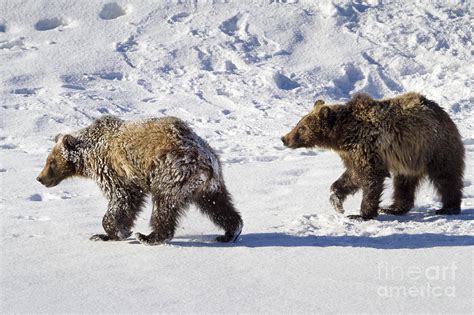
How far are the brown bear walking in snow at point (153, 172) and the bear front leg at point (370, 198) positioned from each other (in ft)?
5.15

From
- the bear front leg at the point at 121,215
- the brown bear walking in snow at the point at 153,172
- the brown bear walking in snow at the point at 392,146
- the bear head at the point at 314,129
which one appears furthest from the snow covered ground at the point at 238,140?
the bear head at the point at 314,129

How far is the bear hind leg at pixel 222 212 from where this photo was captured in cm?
626

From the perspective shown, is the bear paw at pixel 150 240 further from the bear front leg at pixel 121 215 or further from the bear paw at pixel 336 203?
the bear paw at pixel 336 203

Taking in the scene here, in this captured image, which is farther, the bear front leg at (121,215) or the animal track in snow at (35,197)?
the animal track in snow at (35,197)

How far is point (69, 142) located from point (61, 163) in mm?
281

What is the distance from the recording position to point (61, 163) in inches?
277

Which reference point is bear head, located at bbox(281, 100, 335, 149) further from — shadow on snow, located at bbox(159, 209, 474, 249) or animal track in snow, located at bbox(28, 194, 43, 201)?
animal track in snow, located at bbox(28, 194, 43, 201)

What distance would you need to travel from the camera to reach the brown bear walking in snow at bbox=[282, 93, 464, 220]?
287 inches

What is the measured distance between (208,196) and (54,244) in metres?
1.41

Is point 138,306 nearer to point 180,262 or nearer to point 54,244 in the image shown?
point 180,262

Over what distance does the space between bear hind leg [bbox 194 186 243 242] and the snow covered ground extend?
0.52ft

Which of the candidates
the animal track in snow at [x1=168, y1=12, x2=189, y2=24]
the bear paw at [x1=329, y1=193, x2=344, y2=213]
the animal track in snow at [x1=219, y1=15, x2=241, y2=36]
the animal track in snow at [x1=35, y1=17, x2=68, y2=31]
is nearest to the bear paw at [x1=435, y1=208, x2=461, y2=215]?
the bear paw at [x1=329, y1=193, x2=344, y2=213]

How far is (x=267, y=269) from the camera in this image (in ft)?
16.5

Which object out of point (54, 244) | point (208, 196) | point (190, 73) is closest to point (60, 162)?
point (54, 244)
